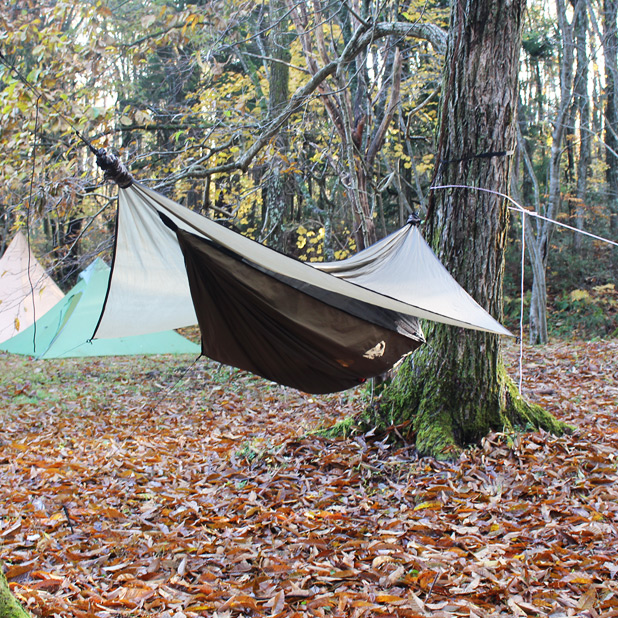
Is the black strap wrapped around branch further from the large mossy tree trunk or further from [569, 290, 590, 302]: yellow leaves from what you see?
[569, 290, 590, 302]: yellow leaves

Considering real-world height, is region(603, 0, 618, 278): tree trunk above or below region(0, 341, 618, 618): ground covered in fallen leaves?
above

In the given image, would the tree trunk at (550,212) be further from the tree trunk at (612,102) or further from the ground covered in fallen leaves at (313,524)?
the ground covered in fallen leaves at (313,524)

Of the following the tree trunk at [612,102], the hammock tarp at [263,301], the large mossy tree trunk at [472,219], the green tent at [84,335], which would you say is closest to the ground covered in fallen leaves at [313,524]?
the large mossy tree trunk at [472,219]

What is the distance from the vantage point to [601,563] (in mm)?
1620

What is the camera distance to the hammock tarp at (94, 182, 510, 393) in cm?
187

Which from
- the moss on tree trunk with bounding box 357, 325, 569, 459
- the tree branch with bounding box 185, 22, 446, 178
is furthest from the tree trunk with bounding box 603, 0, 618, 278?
the moss on tree trunk with bounding box 357, 325, 569, 459

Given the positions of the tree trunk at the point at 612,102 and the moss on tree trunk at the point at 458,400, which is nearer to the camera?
the moss on tree trunk at the point at 458,400

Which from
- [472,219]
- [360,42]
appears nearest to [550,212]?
[360,42]

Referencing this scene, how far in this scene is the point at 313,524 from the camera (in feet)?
6.67

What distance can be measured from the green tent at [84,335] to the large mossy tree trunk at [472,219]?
3.89 metres

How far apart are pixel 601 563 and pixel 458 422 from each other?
0.96 meters

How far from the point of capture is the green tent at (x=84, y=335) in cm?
557

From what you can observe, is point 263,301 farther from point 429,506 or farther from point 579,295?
point 579,295

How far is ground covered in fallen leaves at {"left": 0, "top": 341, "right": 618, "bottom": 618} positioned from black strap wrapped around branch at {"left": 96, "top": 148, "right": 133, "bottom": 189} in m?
1.27
